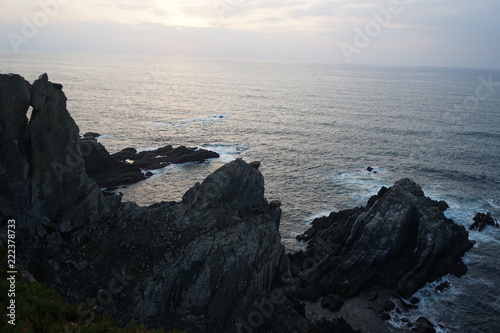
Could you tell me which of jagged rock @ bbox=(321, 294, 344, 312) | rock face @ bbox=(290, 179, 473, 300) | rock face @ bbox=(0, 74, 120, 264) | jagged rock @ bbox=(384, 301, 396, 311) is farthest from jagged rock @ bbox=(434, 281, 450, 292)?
rock face @ bbox=(0, 74, 120, 264)

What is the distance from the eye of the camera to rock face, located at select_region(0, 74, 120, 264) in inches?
955

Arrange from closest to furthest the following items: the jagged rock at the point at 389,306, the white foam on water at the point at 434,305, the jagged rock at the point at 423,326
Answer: the jagged rock at the point at 423,326, the white foam on water at the point at 434,305, the jagged rock at the point at 389,306

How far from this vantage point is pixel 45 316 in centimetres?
1216

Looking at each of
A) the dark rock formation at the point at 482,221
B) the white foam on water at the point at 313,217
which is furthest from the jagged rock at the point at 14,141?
the dark rock formation at the point at 482,221

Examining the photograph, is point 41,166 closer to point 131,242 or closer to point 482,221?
point 131,242

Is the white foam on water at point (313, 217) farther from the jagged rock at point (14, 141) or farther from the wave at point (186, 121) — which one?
the wave at point (186, 121)

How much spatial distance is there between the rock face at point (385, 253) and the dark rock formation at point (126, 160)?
37.9m

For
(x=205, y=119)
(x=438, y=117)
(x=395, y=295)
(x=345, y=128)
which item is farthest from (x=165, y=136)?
(x=438, y=117)

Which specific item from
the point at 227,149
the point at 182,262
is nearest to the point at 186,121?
the point at 227,149

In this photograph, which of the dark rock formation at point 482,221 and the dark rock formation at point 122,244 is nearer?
the dark rock formation at point 122,244

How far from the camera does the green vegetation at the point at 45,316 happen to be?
37.2 feet

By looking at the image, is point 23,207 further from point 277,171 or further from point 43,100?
point 277,171

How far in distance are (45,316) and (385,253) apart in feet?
118

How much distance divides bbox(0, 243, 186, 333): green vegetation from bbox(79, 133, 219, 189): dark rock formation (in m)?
50.8
